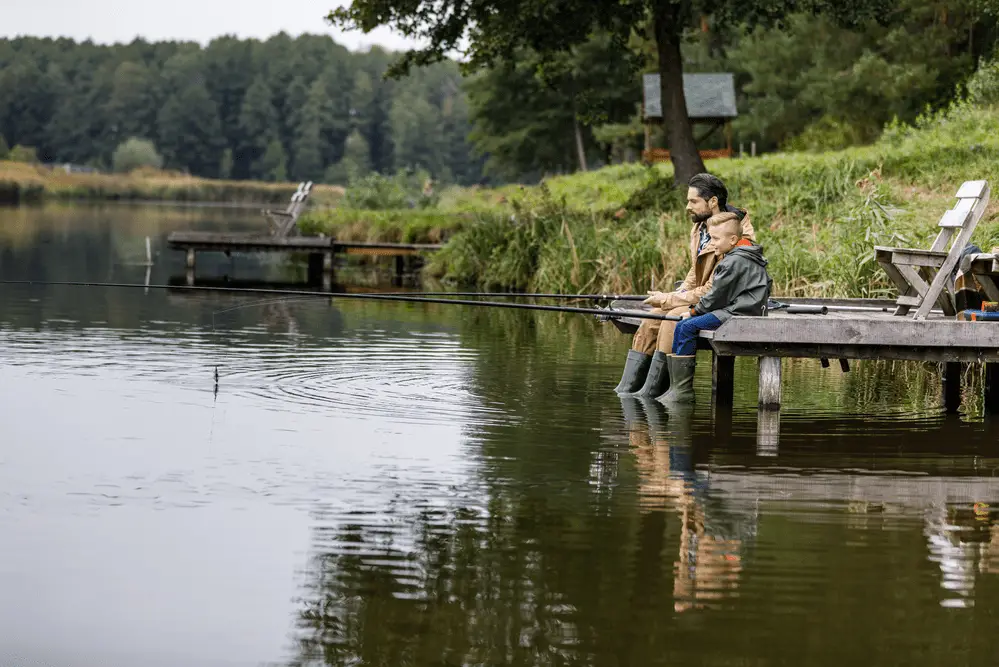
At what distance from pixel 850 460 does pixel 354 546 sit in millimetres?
3772

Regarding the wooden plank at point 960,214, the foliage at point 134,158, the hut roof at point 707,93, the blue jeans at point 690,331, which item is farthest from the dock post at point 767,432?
the foliage at point 134,158

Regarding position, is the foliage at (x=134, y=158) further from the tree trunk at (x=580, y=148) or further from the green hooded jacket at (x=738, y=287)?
the green hooded jacket at (x=738, y=287)

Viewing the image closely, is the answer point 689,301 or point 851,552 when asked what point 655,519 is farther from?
point 689,301

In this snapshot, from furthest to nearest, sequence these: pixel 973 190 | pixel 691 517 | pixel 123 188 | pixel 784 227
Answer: pixel 123 188
pixel 784 227
pixel 973 190
pixel 691 517

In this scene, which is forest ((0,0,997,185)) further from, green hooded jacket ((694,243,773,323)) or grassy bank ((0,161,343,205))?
green hooded jacket ((694,243,773,323))

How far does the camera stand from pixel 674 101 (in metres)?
28.5

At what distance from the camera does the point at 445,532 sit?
23.7 ft

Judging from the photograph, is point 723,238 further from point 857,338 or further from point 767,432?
point 767,432

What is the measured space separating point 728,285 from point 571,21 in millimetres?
→ 17817

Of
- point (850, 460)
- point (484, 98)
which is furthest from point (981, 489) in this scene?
point (484, 98)

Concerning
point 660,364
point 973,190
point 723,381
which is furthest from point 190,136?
point 973,190

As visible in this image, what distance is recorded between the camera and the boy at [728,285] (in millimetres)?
10688

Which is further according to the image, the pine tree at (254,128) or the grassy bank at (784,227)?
the pine tree at (254,128)

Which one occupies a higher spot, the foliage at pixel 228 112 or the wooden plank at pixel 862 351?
the foliage at pixel 228 112
